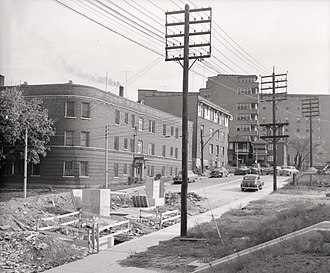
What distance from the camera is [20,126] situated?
1871 inches

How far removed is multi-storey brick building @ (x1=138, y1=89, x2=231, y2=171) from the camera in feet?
287

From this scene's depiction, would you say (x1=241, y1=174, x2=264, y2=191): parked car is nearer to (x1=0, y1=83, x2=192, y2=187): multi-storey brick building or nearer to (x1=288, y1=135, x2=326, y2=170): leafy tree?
(x1=0, y1=83, x2=192, y2=187): multi-storey brick building

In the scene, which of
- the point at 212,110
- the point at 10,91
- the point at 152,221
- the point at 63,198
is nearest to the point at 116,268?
the point at 152,221

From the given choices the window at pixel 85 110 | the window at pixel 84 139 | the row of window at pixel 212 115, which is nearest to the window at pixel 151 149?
the window at pixel 84 139

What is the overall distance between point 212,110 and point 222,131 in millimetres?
7446

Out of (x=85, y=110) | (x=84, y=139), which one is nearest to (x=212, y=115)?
(x=85, y=110)

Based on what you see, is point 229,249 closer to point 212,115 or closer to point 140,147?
point 140,147

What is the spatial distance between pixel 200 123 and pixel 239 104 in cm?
3512

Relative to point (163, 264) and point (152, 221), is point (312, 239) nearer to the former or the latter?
point (163, 264)

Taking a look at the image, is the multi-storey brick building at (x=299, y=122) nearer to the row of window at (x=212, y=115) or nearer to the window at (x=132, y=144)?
the row of window at (x=212, y=115)

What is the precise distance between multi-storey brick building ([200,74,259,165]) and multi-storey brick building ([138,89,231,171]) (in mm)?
16324

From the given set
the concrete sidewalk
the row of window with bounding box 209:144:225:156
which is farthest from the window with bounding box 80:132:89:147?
the row of window with bounding box 209:144:225:156

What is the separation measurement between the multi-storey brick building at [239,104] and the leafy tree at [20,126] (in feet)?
240

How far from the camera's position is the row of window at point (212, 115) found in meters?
90.4
